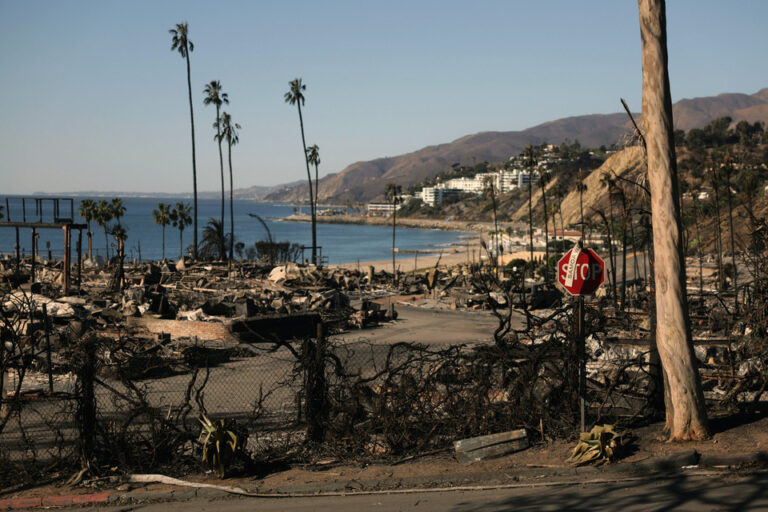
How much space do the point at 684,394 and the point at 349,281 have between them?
34372 millimetres

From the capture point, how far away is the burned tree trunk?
888 cm

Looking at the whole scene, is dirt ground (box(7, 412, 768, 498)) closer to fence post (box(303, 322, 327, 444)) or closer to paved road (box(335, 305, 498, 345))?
fence post (box(303, 322, 327, 444))

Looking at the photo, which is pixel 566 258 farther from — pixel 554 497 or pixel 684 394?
pixel 554 497

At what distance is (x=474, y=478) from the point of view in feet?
27.3

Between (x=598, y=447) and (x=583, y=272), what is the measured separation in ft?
7.53

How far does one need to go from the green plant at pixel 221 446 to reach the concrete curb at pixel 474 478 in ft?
1.39

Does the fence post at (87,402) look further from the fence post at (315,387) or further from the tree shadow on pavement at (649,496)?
the tree shadow on pavement at (649,496)

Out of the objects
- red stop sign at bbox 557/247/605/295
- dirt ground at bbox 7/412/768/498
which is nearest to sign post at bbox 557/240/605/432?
red stop sign at bbox 557/247/605/295

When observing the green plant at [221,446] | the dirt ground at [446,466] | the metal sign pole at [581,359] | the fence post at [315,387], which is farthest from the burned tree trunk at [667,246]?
the green plant at [221,446]

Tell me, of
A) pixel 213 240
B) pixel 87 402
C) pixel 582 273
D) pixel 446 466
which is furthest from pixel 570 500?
pixel 213 240

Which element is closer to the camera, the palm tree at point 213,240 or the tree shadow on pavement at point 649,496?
the tree shadow on pavement at point 649,496

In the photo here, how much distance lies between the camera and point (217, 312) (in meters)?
26.8

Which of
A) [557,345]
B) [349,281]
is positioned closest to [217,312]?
[349,281]

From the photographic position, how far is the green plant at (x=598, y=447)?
850cm
